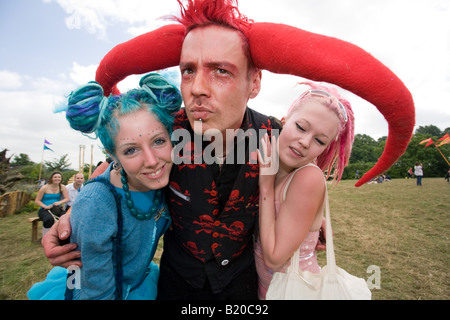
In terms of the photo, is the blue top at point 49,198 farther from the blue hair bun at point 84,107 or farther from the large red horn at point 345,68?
the large red horn at point 345,68

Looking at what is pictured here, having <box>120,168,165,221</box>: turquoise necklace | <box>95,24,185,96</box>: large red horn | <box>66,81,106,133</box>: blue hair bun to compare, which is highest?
<box>95,24,185,96</box>: large red horn

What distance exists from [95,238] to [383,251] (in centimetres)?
677

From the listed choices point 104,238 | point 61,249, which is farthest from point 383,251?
point 61,249

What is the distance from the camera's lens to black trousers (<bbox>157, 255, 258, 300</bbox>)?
171 centimetres

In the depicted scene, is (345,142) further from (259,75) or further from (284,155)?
(259,75)

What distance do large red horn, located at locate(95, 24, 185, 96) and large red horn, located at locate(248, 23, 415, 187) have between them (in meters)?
0.62

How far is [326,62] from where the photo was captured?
1270 mm

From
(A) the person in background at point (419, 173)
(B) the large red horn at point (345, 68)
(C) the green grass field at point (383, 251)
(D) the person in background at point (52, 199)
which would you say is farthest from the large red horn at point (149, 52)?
(A) the person in background at point (419, 173)

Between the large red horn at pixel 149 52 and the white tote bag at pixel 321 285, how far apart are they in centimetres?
149

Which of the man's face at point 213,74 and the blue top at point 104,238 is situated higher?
the man's face at point 213,74

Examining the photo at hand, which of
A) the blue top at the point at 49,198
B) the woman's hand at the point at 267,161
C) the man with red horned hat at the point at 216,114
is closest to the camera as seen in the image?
the man with red horned hat at the point at 216,114

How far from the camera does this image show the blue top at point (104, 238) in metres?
1.47

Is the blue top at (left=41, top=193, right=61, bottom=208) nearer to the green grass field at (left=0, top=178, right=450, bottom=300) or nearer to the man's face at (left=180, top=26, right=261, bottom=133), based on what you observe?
the green grass field at (left=0, top=178, right=450, bottom=300)

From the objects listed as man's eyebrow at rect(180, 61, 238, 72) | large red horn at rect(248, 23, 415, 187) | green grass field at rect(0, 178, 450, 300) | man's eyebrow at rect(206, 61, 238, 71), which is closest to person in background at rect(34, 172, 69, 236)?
green grass field at rect(0, 178, 450, 300)
